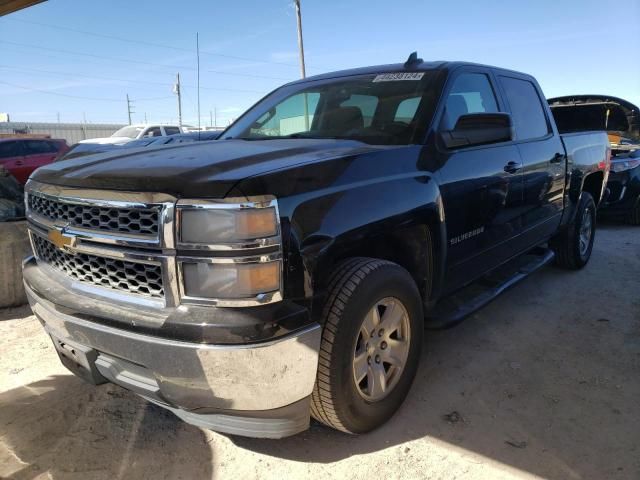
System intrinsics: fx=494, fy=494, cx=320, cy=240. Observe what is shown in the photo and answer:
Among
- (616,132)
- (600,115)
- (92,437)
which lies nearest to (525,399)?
(92,437)

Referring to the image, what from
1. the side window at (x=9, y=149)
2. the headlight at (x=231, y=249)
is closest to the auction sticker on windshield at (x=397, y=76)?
the headlight at (x=231, y=249)

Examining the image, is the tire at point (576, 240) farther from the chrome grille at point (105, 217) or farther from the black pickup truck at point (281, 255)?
the chrome grille at point (105, 217)

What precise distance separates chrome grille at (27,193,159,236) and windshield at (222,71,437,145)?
1.38 meters

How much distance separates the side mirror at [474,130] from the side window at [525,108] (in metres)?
0.93

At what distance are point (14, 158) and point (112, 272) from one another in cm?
1255

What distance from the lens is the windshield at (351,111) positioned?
9.53ft

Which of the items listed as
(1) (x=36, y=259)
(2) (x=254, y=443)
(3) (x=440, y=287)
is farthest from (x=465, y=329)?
(1) (x=36, y=259)

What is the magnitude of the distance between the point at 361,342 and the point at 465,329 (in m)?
1.76

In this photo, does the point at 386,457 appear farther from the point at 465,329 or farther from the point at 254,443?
the point at 465,329

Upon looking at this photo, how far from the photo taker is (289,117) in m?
3.59

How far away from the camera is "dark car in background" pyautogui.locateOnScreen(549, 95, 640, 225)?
24.4 feet

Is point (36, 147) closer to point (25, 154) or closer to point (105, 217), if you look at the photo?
point (25, 154)

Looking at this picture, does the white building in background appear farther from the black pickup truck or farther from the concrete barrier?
the black pickup truck

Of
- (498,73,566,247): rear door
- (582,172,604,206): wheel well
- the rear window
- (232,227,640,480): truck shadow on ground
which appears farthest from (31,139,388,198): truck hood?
the rear window
